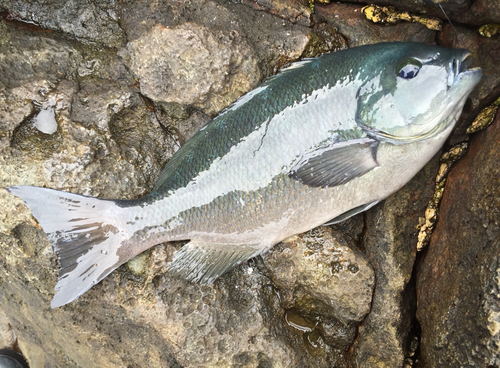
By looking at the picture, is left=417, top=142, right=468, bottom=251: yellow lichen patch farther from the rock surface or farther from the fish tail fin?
the fish tail fin

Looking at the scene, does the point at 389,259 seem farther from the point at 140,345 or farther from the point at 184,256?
the point at 140,345

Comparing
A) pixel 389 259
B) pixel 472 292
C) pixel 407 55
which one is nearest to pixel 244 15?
pixel 407 55

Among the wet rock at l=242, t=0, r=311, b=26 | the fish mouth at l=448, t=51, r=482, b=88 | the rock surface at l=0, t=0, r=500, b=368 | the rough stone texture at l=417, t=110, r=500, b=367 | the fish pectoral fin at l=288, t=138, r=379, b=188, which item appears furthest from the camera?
the wet rock at l=242, t=0, r=311, b=26

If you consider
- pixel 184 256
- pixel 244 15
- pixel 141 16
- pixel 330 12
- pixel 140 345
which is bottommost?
pixel 140 345

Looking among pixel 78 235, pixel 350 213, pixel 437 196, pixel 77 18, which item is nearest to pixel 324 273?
pixel 350 213

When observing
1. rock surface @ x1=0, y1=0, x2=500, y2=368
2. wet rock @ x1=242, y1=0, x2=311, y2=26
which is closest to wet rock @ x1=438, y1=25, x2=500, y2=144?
rock surface @ x1=0, y1=0, x2=500, y2=368

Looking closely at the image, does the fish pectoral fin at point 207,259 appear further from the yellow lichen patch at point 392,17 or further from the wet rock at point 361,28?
the yellow lichen patch at point 392,17

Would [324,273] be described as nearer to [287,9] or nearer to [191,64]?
[191,64]
